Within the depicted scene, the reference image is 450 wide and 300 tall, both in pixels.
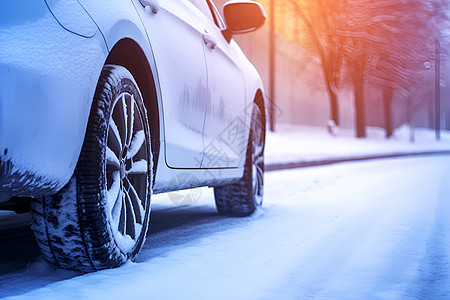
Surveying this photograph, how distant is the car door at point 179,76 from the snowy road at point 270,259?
22.8 inches

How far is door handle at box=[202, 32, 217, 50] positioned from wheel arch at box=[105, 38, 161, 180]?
0.90 meters

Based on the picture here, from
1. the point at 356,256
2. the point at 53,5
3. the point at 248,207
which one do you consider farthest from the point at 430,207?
the point at 53,5

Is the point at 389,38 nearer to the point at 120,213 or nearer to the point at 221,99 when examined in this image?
the point at 221,99

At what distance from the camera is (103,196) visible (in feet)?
7.38

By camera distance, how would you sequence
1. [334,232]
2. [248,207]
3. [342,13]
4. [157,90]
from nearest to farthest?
1. [157,90]
2. [334,232]
3. [248,207]
4. [342,13]

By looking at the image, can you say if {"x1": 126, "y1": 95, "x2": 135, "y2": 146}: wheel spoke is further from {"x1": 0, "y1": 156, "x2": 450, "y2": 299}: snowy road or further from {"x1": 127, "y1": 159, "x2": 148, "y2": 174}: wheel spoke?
{"x1": 0, "y1": 156, "x2": 450, "y2": 299}: snowy road

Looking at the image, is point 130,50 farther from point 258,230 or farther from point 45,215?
point 258,230

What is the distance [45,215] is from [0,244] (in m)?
1.31

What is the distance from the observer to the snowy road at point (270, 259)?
2.31m

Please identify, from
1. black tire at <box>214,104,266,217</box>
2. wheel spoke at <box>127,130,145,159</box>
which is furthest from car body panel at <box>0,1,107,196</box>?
black tire at <box>214,104,266,217</box>

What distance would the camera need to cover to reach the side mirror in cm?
420

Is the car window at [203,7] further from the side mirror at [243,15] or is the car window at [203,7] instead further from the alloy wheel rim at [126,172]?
the alloy wheel rim at [126,172]

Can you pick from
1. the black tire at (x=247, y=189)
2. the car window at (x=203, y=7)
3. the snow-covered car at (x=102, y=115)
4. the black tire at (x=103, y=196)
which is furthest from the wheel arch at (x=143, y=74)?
the black tire at (x=247, y=189)

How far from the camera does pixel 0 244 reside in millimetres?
3309
